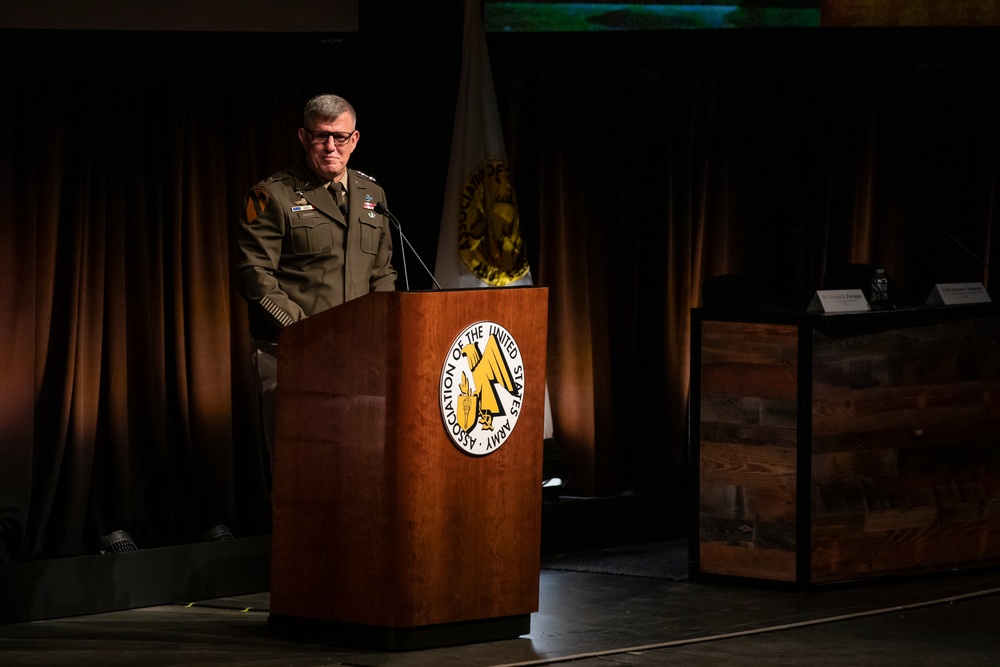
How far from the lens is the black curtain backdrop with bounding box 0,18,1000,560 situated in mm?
5109

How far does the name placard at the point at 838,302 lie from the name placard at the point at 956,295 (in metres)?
0.35

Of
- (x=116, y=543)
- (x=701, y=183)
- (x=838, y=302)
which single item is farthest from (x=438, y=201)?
(x=116, y=543)

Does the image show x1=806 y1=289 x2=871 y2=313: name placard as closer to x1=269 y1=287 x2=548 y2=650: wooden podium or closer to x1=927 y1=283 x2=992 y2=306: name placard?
x1=927 y1=283 x2=992 y2=306: name placard

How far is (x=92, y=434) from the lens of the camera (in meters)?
5.14

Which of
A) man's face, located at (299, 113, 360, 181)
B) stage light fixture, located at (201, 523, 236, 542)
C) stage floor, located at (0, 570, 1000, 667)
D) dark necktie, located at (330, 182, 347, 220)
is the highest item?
man's face, located at (299, 113, 360, 181)

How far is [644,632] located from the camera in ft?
15.1

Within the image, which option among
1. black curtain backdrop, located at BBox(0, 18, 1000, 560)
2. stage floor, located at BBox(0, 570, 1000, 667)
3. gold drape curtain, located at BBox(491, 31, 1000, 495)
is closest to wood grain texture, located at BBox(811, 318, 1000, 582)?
stage floor, located at BBox(0, 570, 1000, 667)

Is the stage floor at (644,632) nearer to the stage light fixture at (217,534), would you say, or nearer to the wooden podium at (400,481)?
the wooden podium at (400,481)

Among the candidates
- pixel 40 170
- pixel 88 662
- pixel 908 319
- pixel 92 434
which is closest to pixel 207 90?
pixel 40 170

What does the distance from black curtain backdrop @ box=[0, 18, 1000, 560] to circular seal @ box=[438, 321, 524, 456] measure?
4.93ft

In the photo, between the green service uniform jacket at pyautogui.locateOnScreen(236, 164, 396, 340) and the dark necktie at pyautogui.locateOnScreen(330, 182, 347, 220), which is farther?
the dark necktie at pyautogui.locateOnScreen(330, 182, 347, 220)

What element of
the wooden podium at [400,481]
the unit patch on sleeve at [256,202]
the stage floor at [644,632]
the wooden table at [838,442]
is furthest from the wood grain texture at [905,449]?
the unit patch on sleeve at [256,202]

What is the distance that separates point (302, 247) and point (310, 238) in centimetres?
4

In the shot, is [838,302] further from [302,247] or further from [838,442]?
[302,247]
